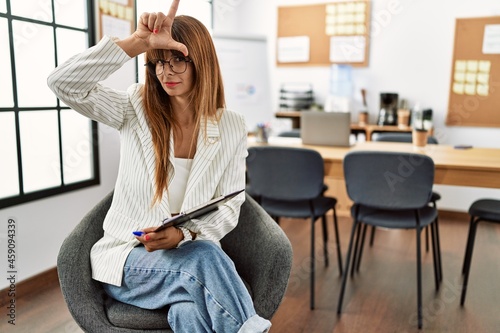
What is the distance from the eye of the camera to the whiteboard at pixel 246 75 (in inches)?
168

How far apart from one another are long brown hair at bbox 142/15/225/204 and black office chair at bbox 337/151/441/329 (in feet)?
3.33

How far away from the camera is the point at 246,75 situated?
439cm

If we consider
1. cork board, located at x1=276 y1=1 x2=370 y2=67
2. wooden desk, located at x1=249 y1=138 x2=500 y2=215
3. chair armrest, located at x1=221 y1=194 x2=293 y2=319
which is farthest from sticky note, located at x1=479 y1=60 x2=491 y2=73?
chair armrest, located at x1=221 y1=194 x2=293 y2=319

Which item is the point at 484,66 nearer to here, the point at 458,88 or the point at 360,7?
→ the point at 458,88

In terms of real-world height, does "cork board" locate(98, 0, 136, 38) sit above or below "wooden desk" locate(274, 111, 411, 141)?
above

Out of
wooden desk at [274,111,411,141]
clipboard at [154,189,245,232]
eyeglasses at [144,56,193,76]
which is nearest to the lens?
clipboard at [154,189,245,232]

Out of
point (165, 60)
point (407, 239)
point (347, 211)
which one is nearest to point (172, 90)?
point (165, 60)

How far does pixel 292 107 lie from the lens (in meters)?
4.79

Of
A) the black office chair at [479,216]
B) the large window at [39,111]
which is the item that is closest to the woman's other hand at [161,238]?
the large window at [39,111]

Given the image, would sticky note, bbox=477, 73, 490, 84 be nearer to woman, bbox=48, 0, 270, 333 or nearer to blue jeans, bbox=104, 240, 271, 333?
woman, bbox=48, 0, 270, 333

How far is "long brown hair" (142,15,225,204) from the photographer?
1440 mm

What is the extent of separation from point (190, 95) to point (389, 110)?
10.8 ft

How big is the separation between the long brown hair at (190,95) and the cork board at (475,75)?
11.2 feet

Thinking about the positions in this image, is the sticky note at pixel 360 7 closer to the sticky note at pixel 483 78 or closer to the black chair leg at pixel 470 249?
the sticky note at pixel 483 78
